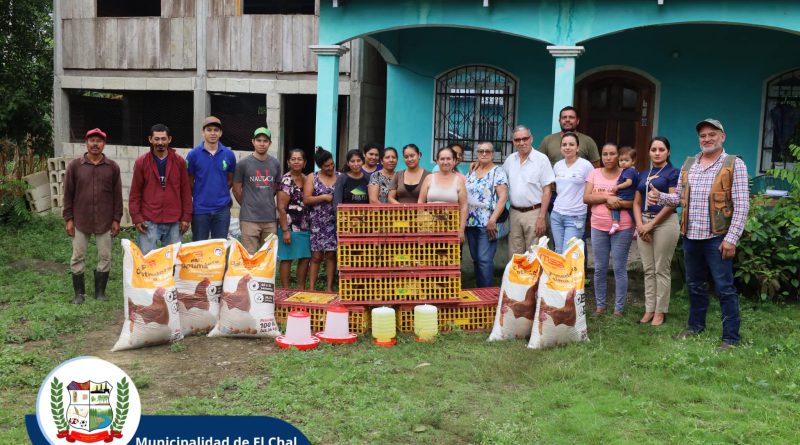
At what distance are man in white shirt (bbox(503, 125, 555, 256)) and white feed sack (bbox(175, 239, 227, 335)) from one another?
2802mm

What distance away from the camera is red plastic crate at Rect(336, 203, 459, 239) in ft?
21.0

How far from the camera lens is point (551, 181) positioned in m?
7.04

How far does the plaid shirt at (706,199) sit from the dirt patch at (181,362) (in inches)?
139

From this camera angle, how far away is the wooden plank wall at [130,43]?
42.2 feet

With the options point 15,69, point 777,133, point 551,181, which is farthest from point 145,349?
point 15,69

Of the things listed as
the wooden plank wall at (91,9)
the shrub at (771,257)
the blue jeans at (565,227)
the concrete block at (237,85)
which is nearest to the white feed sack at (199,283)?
the blue jeans at (565,227)

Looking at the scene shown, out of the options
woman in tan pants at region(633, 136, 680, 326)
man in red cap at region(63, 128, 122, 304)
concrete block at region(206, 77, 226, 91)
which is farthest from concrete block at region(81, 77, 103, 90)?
woman in tan pants at region(633, 136, 680, 326)

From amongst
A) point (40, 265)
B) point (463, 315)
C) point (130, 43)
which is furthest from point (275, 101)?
point (463, 315)

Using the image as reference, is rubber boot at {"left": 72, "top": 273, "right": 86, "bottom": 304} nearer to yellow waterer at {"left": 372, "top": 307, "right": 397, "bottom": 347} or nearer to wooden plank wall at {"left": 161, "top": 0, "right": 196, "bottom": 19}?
yellow waterer at {"left": 372, "top": 307, "right": 397, "bottom": 347}

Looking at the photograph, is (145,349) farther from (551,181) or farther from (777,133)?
(777,133)

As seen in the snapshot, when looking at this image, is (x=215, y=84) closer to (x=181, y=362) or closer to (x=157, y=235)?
(x=157, y=235)

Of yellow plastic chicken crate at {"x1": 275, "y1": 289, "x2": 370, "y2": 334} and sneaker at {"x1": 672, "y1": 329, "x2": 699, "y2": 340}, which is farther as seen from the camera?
yellow plastic chicken crate at {"x1": 275, "y1": 289, "x2": 370, "y2": 334}

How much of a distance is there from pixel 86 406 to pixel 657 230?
482cm

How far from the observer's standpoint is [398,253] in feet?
21.0
